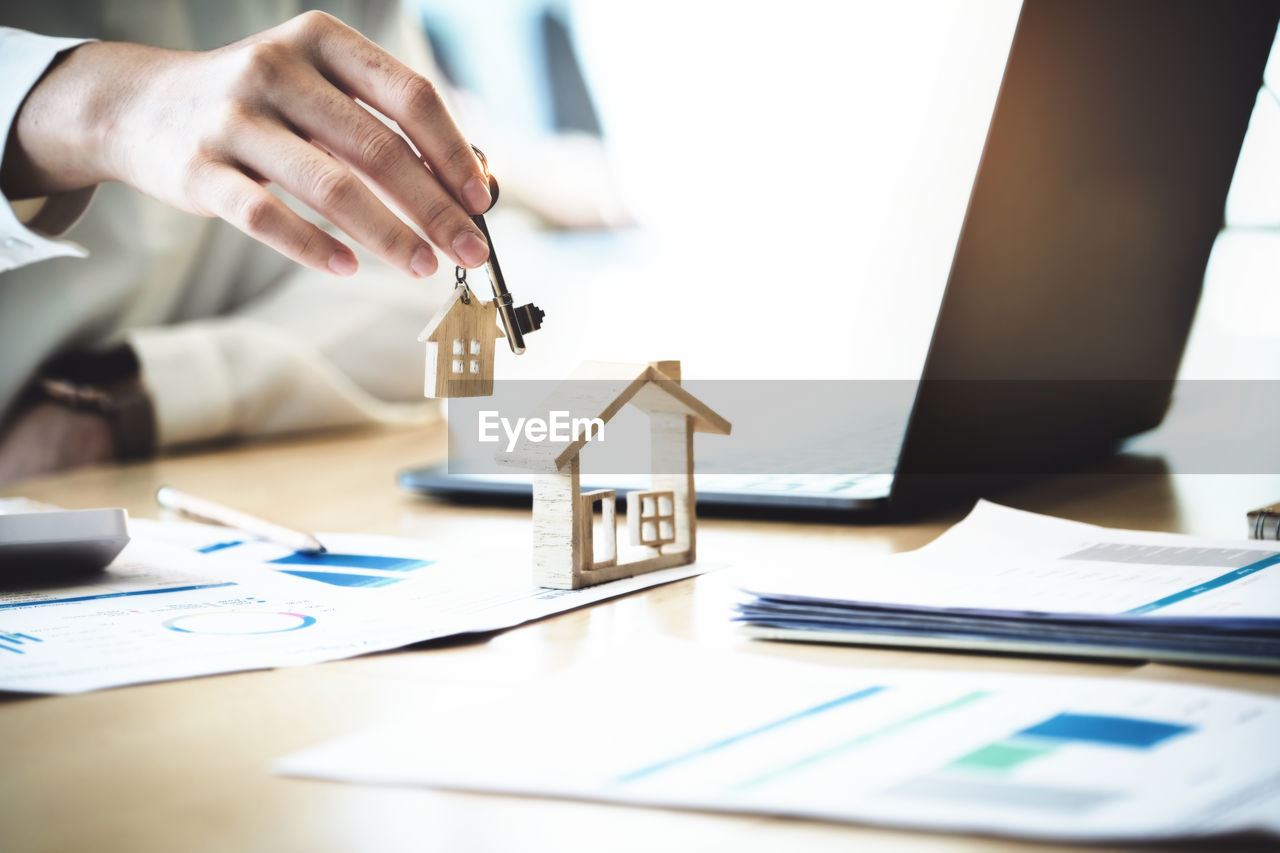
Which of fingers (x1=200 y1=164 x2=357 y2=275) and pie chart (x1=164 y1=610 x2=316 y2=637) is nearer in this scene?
pie chart (x1=164 y1=610 x2=316 y2=637)

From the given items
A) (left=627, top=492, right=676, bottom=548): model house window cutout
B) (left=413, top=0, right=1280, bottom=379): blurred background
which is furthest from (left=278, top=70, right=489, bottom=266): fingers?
(left=413, top=0, right=1280, bottom=379): blurred background

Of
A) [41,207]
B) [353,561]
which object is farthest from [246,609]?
[41,207]

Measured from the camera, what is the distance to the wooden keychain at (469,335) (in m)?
0.56

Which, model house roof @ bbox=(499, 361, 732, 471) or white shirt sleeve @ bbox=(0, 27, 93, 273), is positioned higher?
white shirt sleeve @ bbox=(0, 27, 93, 273)

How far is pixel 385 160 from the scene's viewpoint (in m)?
0.63

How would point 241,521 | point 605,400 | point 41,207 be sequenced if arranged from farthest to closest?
point 41,207 < point 241,521 < point 605,400

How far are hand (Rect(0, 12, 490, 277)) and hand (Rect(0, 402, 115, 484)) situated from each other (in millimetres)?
621

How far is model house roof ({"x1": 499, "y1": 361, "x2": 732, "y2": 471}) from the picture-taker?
560 mm

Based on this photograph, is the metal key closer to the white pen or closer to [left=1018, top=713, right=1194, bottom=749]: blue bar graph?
the white pen

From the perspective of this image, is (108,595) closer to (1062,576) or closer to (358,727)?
(358,727)

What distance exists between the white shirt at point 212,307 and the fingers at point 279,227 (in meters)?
0.65

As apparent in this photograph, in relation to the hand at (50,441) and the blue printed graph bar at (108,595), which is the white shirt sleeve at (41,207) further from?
the blue printed graph bar at (108,595)

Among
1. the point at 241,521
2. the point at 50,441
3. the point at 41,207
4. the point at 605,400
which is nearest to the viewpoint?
the point at 605,400

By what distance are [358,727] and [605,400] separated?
0.24m
